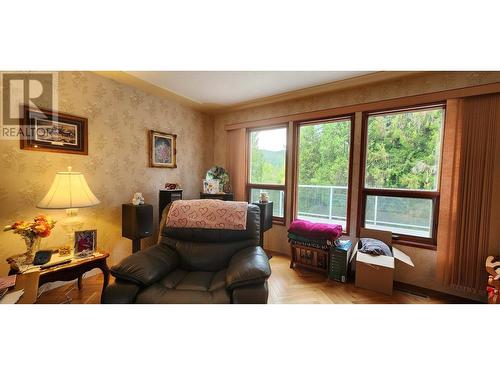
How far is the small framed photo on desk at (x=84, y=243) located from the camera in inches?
62.7

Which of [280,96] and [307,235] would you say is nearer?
[307,235]

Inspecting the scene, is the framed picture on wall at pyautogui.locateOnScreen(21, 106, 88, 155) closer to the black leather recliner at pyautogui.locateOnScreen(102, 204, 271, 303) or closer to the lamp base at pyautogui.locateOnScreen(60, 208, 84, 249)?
the lamp base at pyautogui.locateOnScreen(60, 208, 84, 249)

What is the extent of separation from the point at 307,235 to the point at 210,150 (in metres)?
2.29

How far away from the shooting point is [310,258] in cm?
238

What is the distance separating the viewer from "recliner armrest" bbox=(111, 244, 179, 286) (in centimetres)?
123

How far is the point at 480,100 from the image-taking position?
169cm

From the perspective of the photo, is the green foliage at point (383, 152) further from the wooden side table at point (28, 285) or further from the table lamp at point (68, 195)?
the wooden side table at point (28, 285)

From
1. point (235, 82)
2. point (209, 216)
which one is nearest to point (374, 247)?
point (209, 216)

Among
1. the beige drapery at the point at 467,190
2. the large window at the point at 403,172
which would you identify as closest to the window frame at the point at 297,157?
the large window at the point at 403,172

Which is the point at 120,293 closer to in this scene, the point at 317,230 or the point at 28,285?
the point at 28,285

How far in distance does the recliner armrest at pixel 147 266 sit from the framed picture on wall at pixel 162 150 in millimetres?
1549

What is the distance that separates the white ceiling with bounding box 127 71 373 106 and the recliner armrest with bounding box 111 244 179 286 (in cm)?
190
